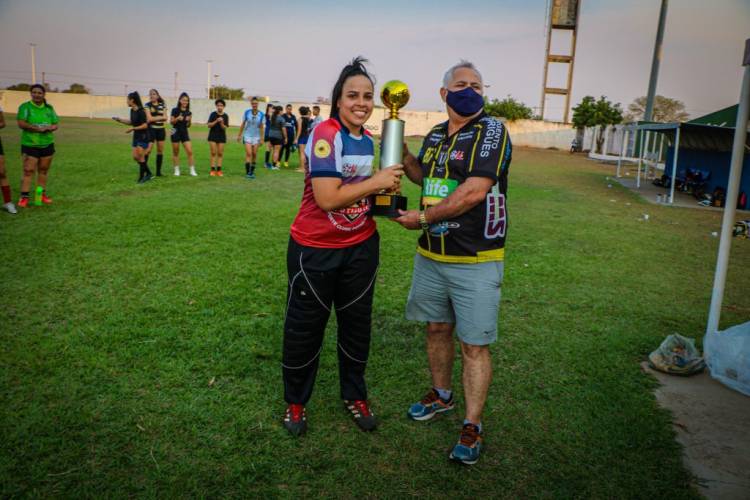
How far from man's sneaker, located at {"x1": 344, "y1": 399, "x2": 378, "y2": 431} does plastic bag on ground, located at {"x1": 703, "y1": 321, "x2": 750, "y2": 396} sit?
2.63 m

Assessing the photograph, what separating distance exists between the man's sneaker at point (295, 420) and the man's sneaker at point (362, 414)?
30cm

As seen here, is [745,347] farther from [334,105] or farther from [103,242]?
[103,242]

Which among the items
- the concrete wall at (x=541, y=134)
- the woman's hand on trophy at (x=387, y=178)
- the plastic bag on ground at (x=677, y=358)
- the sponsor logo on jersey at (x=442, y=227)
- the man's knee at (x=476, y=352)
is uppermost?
the concrete wall at (x=541, y=134)

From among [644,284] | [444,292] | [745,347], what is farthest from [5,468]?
[644,284]

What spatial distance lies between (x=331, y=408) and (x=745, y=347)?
2.97 meters

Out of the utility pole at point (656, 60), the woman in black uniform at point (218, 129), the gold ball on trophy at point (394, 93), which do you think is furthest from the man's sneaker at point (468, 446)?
the utility pole at point (656, 60)

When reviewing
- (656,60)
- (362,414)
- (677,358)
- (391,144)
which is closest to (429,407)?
(362,414)

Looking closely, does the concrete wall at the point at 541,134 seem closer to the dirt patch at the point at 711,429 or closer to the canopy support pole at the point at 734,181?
the canopy support pole at the point at 734,181

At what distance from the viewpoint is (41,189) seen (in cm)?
916

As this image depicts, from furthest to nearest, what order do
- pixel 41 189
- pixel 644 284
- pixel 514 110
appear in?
1. pixel 514 110
2. pixel 41 189
3. pixel 644 284

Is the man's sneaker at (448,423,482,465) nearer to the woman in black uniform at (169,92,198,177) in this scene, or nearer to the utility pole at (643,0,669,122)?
the woman in black uniform at (169,92,198,177)

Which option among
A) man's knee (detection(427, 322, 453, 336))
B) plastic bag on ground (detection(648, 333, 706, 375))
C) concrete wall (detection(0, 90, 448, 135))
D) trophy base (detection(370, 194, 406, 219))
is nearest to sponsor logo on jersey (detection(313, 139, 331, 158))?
trophy base (detection(370, 194, 406, 219))

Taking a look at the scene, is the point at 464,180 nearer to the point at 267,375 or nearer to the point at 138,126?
the point at 267,375

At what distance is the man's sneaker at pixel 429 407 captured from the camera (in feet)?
10.8
